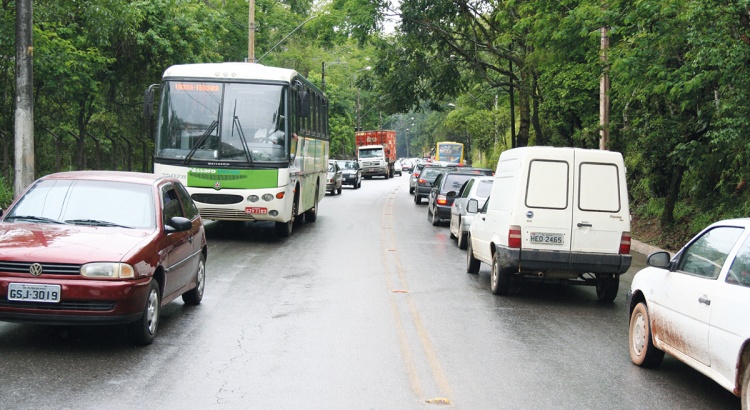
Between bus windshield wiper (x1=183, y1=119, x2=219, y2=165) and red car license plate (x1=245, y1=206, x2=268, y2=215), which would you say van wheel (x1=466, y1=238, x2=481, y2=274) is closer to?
red car license plate (x1=245, y1=206, x2=268, y2=215)

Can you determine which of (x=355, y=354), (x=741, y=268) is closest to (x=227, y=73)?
(x=355, y=354)

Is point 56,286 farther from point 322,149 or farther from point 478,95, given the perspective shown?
point 478,95

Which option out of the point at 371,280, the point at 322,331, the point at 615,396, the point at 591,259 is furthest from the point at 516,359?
the point at 371,280

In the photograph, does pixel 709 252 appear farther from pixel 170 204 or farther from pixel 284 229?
pixel 284 229

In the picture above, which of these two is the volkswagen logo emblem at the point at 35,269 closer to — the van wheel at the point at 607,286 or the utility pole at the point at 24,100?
the van wheel at the point at 607,286

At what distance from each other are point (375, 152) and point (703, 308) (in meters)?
58.9

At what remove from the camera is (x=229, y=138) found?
17219mm

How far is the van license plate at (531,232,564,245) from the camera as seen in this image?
35.6ft

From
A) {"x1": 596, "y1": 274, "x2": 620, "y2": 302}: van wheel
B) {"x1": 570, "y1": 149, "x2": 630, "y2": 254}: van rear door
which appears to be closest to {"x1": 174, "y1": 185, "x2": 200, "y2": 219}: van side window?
{"x1": 570, "y1": 149, "x2": 630, "y2": 254}: van rear door

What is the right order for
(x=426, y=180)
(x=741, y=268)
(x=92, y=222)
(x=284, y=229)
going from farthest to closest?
(x=426, y=180) < (x=284, y=229) < (x=92, y=222) < (x=741, y=268)

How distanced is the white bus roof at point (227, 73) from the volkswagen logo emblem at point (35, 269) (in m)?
10.8

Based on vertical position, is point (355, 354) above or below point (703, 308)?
below

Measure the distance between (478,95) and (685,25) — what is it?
1788 inches

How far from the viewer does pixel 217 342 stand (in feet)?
26.4
